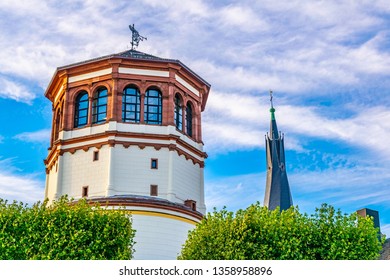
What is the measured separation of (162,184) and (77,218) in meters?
→ 14.2

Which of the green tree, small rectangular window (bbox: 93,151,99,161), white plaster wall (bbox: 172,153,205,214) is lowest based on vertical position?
the green tree

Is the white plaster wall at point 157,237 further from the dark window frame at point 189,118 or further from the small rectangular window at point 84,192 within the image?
the dark window frame at point 189,118

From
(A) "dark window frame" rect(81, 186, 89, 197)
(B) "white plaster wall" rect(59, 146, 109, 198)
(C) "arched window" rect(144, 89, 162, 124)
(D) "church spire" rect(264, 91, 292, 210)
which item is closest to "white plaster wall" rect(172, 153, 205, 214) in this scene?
(C) "arched window" rect(144, 89, 162, 124)

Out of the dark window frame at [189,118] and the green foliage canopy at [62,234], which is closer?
the green foliage canopy at [62,234]

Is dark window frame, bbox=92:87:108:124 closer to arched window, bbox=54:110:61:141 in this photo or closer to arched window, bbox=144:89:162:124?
arched window, bbox=144:89:162:124

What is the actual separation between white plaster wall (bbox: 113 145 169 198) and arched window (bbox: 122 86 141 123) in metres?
2.52

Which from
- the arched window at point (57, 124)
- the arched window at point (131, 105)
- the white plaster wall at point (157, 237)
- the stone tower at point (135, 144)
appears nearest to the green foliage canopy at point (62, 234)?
the white plaster wall at point (157, 237)

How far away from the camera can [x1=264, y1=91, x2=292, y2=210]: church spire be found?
118812 mm

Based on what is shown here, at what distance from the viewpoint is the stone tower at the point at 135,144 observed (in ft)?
154

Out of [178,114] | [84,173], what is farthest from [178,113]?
[84,173]

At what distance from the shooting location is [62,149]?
164 ft

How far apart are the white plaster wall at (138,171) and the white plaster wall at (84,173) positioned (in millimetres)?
890
